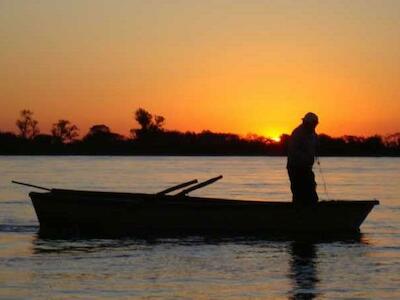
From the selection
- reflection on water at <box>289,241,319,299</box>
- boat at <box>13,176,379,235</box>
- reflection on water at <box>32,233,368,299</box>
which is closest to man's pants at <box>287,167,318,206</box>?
boat at <box>13,176,379,235</box>

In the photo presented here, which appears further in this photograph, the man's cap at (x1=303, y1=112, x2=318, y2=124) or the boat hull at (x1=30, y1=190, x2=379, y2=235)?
the boat hull at (x1=30, y1=190, x2=379, y2=235)

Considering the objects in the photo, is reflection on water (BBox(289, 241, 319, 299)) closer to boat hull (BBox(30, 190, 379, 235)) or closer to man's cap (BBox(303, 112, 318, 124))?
boat hull (BBox(30, 190, 379, 235))

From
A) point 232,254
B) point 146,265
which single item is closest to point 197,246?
point 232,254

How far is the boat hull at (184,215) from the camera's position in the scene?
20.1 m

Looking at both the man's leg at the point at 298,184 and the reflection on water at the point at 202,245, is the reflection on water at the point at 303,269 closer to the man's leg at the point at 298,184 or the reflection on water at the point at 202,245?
the reflection on water at the point at 202,245

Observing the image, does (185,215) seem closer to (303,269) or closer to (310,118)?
(310,118)

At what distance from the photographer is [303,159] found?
19.8 metres

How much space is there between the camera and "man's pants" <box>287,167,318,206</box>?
65.3 feet

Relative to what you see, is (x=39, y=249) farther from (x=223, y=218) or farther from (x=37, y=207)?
(x=223, y=218)

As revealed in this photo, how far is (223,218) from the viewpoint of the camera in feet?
66.4

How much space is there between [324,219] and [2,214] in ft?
35.4

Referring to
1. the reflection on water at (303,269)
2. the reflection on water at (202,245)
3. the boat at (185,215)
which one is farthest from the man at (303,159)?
the reflection on water at (303,269)

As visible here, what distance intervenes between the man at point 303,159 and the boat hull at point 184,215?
280 mm

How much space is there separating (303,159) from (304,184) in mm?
553
